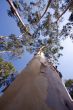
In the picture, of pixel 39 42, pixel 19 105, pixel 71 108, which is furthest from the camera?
pixel 39 42

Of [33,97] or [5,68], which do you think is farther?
[5,68]

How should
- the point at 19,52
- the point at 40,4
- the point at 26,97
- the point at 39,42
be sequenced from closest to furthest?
the point at 26,97
the point at 40,4
the point at 39,42
the point at 19,52

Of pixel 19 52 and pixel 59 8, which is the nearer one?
pixel 59 8

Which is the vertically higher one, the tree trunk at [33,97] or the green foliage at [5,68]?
the green foliage at [5,68]

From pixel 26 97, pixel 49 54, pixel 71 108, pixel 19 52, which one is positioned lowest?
pixel 71 108

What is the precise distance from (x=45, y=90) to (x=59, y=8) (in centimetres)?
866

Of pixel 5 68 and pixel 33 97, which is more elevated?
pixel 5 68

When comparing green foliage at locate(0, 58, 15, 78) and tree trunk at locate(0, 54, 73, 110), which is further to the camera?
green foliage at locate(0, 58, 15, 78)

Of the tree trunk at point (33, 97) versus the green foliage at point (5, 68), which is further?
the green foliage at point (5, 68)

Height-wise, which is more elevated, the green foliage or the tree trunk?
the green foliage

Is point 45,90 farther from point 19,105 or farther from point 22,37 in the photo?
point 22,37

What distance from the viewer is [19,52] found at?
12.0 m

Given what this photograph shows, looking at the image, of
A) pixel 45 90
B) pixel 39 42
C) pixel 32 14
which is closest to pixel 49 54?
pixel 39 42

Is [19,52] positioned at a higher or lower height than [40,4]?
lower
